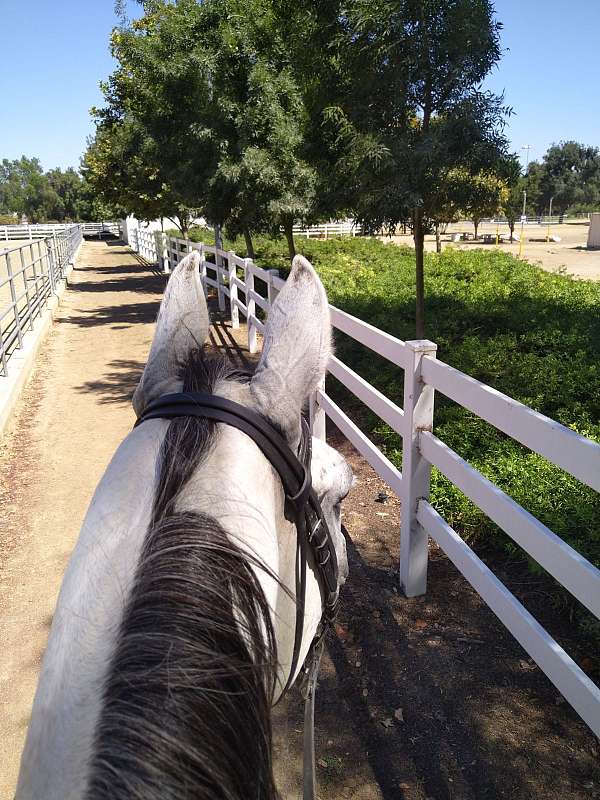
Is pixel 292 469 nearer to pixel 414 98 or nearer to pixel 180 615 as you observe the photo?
pixel 180 615

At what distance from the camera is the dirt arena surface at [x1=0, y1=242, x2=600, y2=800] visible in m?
2.17

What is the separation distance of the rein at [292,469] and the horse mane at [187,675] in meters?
0.16

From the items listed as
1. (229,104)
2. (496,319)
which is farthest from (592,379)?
(229,104)

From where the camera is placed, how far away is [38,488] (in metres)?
4.88

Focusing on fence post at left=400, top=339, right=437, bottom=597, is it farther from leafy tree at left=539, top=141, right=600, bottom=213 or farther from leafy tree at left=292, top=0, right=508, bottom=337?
leafy tree at left=539, top=141, right=600, bottom=213

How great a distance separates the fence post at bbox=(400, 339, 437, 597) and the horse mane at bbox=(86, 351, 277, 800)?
223 centimetres

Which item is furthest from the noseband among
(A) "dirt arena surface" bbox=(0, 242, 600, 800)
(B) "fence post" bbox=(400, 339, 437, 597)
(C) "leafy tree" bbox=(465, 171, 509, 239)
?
(C) "leafy tree" bbox=(465, 171, 509, 239)

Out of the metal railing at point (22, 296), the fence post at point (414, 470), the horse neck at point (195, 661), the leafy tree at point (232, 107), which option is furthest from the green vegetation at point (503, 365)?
the metal railing at point (22, 296)

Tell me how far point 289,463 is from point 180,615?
1.34 ft

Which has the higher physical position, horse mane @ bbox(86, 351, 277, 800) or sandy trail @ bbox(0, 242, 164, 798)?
horse mane @ bbox(86, 351, 277, 800)

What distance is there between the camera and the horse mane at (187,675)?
0.64m

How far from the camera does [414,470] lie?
10.3ft

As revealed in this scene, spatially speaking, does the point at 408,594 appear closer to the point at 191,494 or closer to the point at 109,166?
the point at 191,494

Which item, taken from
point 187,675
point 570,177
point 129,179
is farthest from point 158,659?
point 570,177
